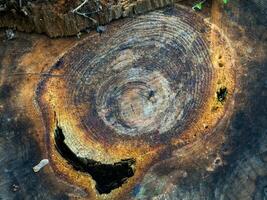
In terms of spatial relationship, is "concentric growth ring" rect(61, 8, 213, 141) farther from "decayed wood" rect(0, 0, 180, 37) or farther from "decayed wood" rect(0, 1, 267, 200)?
"decayed wood" rect(0, 0, 180, 37)

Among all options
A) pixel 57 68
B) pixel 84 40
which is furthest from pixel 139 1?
pixel 57 68

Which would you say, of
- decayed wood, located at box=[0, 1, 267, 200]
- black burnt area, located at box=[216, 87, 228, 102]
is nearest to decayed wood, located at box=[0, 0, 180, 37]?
decayed wood, located at box=[0, 1, 267, 200]

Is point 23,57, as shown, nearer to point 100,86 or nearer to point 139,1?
point 100,86

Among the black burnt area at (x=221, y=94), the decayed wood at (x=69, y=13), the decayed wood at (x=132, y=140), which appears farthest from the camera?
the decayed wood at (x=69, y=13)

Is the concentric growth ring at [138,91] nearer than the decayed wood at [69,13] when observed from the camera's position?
Yes

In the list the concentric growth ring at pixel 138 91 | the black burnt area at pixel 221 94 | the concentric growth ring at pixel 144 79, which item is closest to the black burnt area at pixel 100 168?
the concentric growth ring at pixel 138 91

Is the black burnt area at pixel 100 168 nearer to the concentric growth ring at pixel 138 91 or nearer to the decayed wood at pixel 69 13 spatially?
the concentric growth ring at pixel 138 91

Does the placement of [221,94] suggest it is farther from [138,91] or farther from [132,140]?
[132,140]
